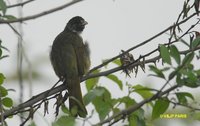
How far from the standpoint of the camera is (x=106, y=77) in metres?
3.64

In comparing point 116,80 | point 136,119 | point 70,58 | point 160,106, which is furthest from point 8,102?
point 70,58

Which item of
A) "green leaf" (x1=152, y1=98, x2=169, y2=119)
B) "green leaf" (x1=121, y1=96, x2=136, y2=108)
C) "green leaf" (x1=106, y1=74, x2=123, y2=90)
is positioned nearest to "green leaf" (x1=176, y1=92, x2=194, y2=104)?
"green leaf" (x1=152, y1=98, x2=169, y2=119)

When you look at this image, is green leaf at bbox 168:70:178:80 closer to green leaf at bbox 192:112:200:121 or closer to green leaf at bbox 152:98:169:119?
green leaf at bbox 152:98:169:119

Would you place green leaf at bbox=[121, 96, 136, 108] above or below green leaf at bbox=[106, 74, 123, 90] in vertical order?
below

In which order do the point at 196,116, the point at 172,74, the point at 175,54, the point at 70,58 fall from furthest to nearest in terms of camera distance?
the point at 70,58 → the point at 196,116 → the point at 175,54 → the point at 172,74

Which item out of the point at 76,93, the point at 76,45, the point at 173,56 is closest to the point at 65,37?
the point at 76,45

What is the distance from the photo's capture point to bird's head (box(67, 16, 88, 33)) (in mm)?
6109

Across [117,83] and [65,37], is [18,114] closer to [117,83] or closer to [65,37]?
[117,83]

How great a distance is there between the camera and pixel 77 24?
6.17 m

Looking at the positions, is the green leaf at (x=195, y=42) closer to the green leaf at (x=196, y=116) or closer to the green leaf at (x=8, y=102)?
the green leaf at (x=196, y=116)

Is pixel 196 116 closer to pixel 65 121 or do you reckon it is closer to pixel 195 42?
pixel 195 42

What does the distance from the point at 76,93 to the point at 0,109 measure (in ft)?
5.67

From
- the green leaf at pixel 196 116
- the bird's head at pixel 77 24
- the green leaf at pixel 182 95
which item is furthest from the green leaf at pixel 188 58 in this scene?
the bird's head at pixel 77 24

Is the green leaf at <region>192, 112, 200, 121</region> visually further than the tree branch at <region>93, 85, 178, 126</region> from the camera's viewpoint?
Yes
